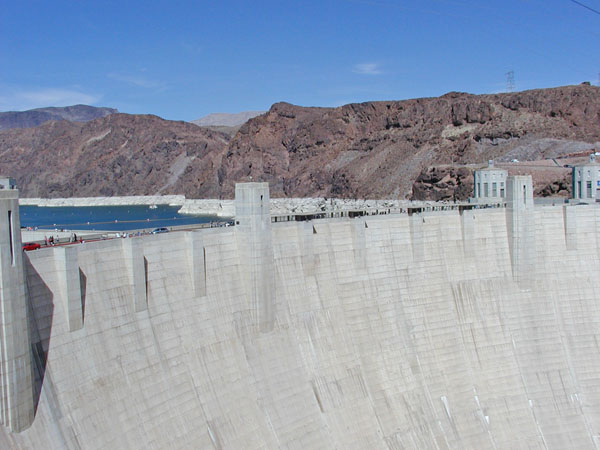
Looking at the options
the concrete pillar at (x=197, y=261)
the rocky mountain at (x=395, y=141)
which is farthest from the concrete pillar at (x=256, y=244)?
the rocky mountain at (x=395, y=141)

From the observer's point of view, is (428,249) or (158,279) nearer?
(158,279)

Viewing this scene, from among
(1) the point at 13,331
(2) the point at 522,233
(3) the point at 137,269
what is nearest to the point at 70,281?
(1) the point at 13,331

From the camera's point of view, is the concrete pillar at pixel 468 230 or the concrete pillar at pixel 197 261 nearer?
the concrete pillar at pixel 197 261

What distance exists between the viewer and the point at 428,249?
27047 mm

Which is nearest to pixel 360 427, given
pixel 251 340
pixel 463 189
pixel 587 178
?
pixel 251 340

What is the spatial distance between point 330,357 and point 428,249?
7.62 meters

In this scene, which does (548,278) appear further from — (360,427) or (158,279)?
(158,279)

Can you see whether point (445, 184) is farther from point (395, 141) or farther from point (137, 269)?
point (137, 269)

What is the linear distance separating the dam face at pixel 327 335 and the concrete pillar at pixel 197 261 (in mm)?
53

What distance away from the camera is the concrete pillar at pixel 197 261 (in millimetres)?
18797

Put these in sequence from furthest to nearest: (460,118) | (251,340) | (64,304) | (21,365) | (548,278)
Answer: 1. (460,118)
2. (548,278)
3. (251,340)
4. (64,304)
5. (21,365)

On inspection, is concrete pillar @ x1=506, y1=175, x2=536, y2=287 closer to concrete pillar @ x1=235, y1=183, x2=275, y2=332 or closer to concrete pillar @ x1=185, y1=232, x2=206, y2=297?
concrete pillar @ x1=235, y1=183, x2=275, y2=332

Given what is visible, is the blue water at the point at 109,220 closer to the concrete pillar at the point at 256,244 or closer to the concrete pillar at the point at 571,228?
the concrete pillar at the point at 256,244

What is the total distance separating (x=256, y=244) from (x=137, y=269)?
505 cm
